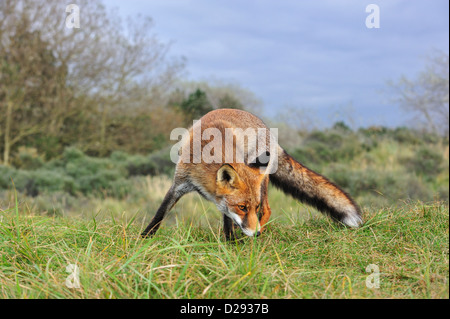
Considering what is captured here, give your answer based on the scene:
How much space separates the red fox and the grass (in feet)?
0.68

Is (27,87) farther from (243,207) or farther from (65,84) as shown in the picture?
(243,207)

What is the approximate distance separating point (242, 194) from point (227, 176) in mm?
222

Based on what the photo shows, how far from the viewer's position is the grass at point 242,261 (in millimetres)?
2793

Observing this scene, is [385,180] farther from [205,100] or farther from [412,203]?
[205,100]

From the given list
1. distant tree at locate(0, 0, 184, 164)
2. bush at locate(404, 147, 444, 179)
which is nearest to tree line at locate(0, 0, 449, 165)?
distant tree at locate(0, 0, 184, 164)

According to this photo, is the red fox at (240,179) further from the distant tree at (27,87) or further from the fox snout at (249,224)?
the distant tree at (27,87)

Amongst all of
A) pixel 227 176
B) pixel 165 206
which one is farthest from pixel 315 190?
pixel 165 206

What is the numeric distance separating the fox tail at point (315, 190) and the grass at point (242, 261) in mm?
140

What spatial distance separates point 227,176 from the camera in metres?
3.95

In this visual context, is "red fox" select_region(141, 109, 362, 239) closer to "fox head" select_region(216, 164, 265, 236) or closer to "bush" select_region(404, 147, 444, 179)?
"fox head" select_region(216, 164, 265, 236)

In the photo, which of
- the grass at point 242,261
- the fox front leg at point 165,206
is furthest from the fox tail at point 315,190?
the fox front leg at point 165,206

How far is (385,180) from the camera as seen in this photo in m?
13.3

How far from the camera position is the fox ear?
3.82 metres
